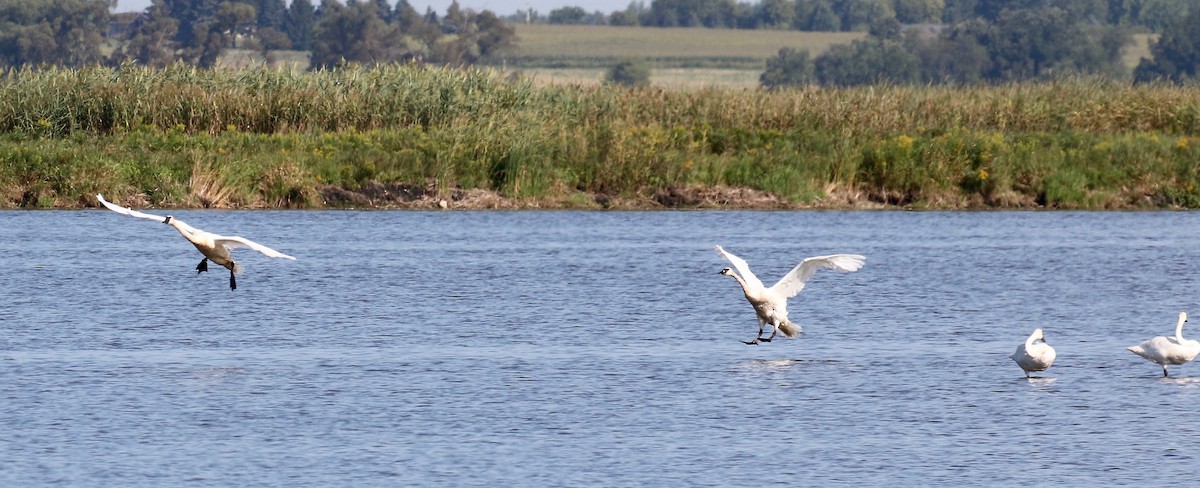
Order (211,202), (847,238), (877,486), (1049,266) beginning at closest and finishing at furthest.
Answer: (877,486) < (1049,266) < (847,238) < (211,202)

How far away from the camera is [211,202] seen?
31.2 m

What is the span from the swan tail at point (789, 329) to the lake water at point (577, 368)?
0.30 m

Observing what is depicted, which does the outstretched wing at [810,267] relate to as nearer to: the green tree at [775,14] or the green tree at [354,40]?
the green tree at [354,40]

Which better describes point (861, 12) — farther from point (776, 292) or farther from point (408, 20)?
point (776, 292)

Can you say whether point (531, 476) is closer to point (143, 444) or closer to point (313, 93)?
point (143, 444)

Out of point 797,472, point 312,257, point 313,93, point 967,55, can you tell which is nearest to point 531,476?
point 797,472

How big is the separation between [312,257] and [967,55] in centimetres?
7160

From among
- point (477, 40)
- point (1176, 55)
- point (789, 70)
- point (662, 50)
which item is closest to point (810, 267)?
point (1176, 55)

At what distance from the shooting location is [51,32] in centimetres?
9056

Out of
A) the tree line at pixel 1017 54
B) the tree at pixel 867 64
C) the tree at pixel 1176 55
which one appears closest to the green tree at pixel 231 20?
the tree line at pixel 1017 54

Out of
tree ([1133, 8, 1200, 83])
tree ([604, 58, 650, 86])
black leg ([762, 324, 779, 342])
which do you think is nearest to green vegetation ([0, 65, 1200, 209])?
black leg ([762, 324, 779, 342])

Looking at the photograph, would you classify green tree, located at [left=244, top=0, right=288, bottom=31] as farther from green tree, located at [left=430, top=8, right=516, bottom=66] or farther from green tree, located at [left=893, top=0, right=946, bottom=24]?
green tree, located at [left=893, top=0, right=946, bottom=24]

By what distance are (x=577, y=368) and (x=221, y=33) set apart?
85881mm

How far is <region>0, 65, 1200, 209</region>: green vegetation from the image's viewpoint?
31.9 metres
